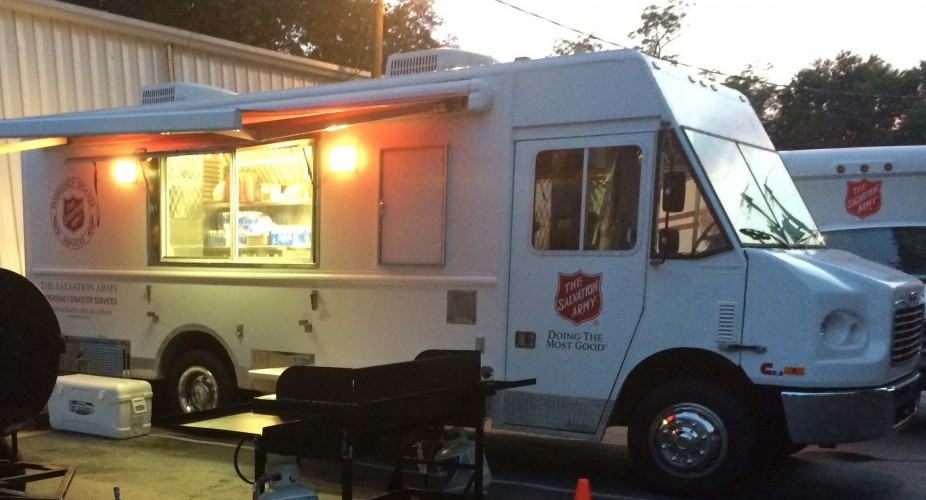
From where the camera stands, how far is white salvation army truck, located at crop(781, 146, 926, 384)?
9.26 m

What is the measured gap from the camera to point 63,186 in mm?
9484

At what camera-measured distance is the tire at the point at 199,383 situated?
27.0 ft

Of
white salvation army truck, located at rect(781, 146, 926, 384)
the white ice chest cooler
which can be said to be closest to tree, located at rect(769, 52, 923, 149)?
white salvation army truck, located at rect(781, 146, 926, 384)

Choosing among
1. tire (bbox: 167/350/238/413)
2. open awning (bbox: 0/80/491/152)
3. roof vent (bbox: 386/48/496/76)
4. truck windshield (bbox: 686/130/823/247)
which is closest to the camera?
truck windshield (bbox: 686/130/823/247)

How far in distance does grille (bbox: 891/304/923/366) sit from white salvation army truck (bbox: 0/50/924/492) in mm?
31

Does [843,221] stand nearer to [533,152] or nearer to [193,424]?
[533,152]

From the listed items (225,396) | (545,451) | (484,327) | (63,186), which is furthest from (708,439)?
(63,186)

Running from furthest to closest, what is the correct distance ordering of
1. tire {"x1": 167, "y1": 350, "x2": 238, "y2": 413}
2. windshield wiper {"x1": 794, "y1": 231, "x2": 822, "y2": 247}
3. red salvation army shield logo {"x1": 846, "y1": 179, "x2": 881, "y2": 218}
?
red salvation army shield logo {"x1": 846, "y1": 179, "x2": 881, "y2": 218} → tire {"x1": 167, "y1": 350, "x2": 238, "y2": 413} → windshield wiper {"x1": 794, "y1": 231, "x2": 822, "y2": 247}

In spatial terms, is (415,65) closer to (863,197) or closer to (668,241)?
(668,241)

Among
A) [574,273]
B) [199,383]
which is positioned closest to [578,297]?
[574,273]

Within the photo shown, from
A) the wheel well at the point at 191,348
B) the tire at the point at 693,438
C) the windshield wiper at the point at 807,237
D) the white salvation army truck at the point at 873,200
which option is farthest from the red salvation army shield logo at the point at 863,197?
the wheel well at the point at 191,348

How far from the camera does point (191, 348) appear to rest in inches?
340

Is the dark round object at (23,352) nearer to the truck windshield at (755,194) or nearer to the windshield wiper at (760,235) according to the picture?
the truck windshield at (755,194)

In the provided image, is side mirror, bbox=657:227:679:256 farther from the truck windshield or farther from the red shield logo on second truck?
the red shield logo on second truck
